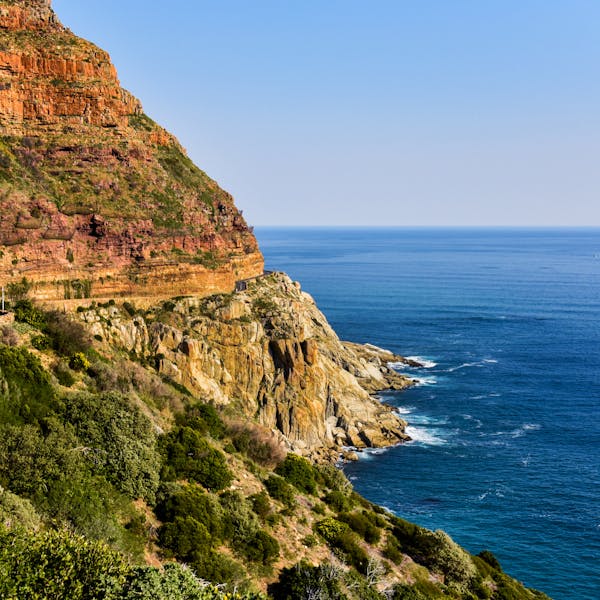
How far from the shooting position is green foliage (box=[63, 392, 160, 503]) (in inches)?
1051

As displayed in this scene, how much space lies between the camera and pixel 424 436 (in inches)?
2692

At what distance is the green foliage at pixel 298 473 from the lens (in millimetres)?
36156

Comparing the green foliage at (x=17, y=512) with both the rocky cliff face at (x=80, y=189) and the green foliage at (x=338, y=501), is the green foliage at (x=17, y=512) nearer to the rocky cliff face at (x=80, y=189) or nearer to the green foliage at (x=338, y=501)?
the green foliage at (x=338, y=501)

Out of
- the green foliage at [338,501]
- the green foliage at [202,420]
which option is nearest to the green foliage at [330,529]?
the green foliage at [338,501]

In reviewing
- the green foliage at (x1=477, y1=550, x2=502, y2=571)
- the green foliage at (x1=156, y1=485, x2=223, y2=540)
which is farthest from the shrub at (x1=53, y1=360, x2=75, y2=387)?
the green foliage at (x1=477, y1=550, x2=502, y2=571)

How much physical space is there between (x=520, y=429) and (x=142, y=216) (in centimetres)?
4684

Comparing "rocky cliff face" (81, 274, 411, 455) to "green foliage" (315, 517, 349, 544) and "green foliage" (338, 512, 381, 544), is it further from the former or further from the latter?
"green foliage" (315, 517, 349, 544)

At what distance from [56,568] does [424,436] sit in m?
55.5

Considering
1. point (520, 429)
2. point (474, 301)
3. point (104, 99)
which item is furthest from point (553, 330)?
point (104, 99)

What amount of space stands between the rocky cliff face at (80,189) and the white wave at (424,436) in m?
26.5

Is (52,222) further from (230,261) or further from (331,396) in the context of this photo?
(331,396)

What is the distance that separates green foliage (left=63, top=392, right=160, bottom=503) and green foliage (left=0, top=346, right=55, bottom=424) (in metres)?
1.25

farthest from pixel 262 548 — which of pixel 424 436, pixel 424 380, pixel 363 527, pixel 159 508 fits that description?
pixel 424 380

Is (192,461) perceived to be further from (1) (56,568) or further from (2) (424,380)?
(2) (424,380)
